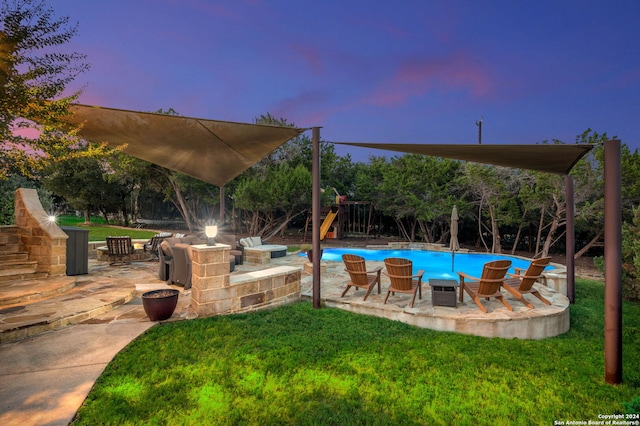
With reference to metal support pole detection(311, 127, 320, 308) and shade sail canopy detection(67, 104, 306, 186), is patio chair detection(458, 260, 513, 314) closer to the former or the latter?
metal support pole detection(311, 127, 320, 308)

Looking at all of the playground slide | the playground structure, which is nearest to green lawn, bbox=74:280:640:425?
the playground structure

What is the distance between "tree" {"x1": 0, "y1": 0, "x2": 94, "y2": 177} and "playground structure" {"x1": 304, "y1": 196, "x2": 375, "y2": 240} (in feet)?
50.7

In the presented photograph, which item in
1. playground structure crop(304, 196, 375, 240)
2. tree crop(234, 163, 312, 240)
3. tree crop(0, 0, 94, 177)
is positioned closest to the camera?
tree crop(0, 0, 94, 177)

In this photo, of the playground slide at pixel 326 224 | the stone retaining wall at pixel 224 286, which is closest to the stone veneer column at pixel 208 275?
the stone retaining wall at pixel 224 286

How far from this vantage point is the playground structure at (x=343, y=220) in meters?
19.5

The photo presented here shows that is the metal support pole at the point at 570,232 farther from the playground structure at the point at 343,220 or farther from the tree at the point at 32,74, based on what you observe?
the playground structure at the point at 343,220

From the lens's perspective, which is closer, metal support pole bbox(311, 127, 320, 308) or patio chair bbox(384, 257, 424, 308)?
metal support pole bbox(311, 127, 320, 308)

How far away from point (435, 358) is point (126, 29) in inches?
467

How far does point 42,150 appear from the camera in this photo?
3.91 metres

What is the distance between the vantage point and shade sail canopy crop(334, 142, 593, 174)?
3719 millimetres

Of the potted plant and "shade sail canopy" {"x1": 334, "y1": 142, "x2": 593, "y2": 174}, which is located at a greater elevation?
"shade sail canopy" {"x1": 334, "y1": 142, "x2": 593, "y2": 174}

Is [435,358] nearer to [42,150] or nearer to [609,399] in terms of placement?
[609,399]

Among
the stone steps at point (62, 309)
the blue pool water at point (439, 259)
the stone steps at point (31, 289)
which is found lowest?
the blue pool water at point (439, 259)

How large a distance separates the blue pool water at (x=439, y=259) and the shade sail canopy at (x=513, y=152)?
621 cm
